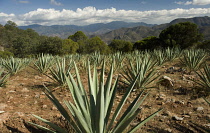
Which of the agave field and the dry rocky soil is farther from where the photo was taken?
the dry rocky soil

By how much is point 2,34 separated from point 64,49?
25.5 m

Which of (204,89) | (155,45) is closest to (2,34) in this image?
(155,45)

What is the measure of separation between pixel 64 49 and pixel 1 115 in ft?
83.0

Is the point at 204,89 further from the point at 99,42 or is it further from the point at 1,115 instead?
the point at 99,42

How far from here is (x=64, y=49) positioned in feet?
86.7

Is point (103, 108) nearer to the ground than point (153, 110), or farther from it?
farther from it

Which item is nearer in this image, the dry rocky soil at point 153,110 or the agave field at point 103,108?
the agave field at point 103,108

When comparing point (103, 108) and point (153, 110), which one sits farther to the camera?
point (153, 110)

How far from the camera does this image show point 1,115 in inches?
85.0

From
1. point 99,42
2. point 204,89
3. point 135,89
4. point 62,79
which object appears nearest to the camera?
point 204,89

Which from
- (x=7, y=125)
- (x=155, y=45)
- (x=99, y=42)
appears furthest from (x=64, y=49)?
(x=7, y=125)

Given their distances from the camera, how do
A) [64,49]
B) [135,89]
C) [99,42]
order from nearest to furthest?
[135,89] → [64,49] → [99,42]

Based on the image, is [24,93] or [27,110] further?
[24,93]

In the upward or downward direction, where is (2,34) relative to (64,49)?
upward
